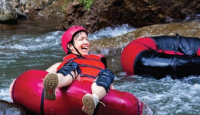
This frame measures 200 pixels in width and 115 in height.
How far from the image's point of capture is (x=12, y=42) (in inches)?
329

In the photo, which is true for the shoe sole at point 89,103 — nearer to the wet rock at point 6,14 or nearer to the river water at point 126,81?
the river water at point 126,81

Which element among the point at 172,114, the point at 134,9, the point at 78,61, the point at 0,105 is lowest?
the point at 172,114

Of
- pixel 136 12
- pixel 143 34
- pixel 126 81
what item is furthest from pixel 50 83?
pixel 136 12

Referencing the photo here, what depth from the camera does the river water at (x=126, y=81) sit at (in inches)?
144

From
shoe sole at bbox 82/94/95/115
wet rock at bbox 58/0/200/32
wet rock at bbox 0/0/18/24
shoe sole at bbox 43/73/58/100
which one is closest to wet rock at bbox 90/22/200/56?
wet rock at bbox 58/0/200/32

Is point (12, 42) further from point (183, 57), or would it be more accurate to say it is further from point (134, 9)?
point (183, 57)

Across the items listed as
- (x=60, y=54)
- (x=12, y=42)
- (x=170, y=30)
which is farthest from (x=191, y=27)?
(x=12, y=42)

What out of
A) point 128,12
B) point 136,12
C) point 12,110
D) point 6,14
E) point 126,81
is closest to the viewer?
point 12,110

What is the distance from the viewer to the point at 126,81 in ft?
15.7

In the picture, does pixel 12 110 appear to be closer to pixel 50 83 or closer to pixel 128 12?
pixel 50 83

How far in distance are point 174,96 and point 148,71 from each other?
92 centimetres

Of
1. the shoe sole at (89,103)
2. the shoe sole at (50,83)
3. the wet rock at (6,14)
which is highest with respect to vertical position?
the wet rock at (6,14)

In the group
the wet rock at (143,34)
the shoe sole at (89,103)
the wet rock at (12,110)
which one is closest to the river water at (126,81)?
the wet rock at (143,34)

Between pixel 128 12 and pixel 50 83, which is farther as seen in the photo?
pixel 128 12
